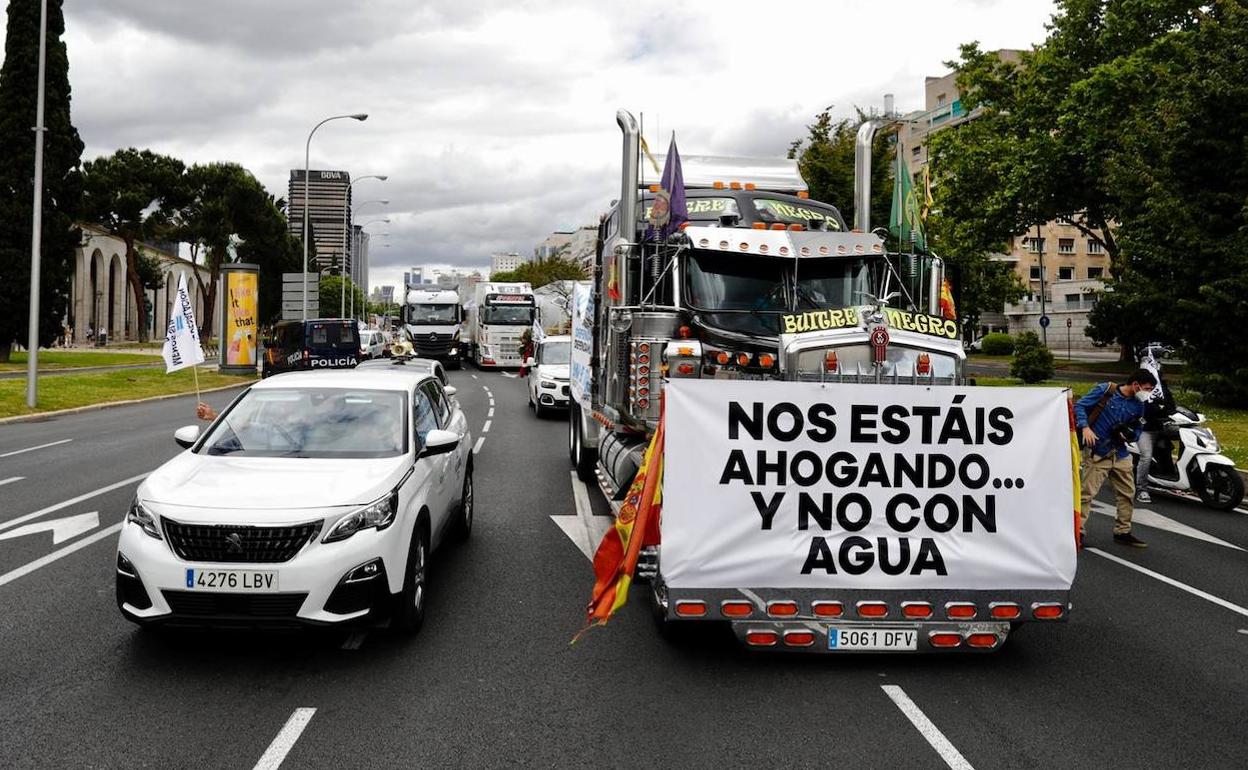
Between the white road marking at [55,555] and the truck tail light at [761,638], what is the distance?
5573mm

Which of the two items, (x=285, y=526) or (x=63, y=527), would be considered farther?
(x=63, y=527)

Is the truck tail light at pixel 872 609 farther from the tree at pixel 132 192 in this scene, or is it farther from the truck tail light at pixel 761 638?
the tree at pixel 132 192

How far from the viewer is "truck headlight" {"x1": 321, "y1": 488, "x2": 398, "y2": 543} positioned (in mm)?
5426

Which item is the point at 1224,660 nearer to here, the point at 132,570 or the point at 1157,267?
the point at 132,570

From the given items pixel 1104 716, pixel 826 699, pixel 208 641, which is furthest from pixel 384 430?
pixel 1104 716

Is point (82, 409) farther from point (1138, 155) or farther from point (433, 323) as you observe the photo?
point (1138, 155)

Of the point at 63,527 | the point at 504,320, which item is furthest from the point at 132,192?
the point at 63,527

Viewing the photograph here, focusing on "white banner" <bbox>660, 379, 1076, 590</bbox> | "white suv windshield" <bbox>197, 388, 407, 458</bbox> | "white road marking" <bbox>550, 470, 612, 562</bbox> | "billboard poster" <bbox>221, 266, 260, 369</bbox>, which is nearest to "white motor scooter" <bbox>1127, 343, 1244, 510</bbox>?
"white road marking" <bbox>550, 470, 612, 562</bbox>

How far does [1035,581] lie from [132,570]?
5057 mm

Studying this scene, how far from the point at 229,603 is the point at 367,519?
0.84 meters

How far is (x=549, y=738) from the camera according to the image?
15.1ft

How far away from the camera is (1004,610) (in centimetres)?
549

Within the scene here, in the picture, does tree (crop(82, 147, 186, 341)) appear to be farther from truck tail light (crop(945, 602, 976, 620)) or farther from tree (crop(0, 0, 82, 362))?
truck tail light (crop(945, 602, 976, 620))

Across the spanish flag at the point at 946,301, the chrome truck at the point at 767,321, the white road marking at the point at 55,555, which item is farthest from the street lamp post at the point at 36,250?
the spanish flag at the point at 946,301
